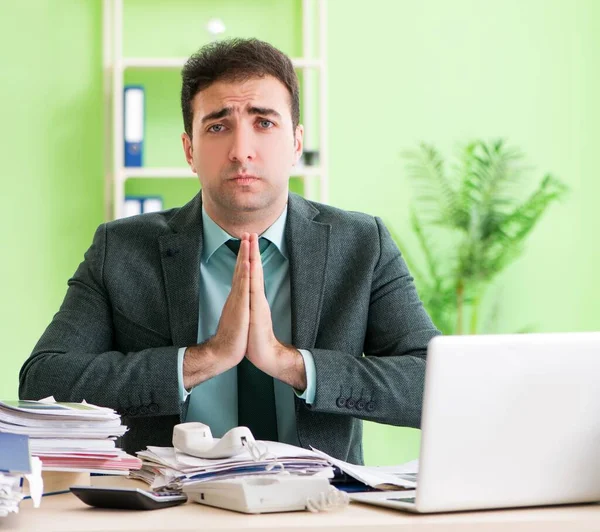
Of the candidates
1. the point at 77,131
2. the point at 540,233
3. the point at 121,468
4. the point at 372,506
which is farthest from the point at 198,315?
the point at 540,233

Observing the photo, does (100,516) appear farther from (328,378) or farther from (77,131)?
(77,131)

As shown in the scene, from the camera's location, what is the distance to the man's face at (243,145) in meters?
2.19

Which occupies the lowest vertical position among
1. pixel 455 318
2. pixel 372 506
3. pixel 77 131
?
pixel 455 318

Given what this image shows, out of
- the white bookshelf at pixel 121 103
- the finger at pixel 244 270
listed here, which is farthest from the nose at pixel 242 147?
the white bookshelf at pixel 121 103

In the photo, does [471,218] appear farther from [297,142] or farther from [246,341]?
[246,341]

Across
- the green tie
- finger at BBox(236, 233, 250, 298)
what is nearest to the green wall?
the green tie

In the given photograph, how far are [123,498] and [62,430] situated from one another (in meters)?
0.24

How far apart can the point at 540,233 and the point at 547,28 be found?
94 centimetres

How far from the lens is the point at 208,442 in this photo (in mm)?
1462

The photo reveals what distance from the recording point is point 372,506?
1.27m

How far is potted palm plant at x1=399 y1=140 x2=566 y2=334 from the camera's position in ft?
13.4

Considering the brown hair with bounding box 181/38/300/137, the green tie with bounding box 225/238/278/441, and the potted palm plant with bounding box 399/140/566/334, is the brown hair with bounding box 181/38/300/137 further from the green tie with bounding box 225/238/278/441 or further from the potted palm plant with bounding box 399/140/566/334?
the potted palm plant with bounding box 399/140/566/334

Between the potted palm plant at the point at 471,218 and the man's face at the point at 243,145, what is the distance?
6.35 feet

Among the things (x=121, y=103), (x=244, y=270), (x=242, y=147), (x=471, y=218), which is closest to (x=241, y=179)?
(x=242, y=147)
